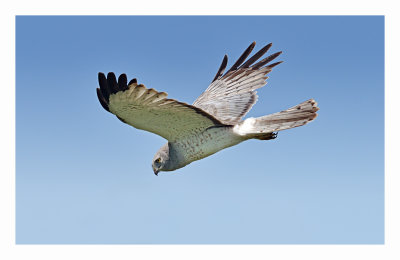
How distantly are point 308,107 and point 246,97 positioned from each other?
1439mm

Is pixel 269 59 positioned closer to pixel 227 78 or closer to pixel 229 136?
pixel 227 78

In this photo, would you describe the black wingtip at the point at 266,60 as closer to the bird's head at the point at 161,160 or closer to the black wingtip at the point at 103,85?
the bird's head at the point at 161,160

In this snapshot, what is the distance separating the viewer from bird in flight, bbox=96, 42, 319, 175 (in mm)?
→ 5406

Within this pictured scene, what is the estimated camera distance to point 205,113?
600 centimetres

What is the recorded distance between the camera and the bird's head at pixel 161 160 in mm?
6742

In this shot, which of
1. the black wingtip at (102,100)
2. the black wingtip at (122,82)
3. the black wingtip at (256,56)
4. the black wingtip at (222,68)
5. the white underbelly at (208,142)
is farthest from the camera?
the black wingtip at (222,68)

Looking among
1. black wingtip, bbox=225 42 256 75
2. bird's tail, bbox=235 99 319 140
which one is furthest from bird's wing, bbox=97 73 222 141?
black wingtip, bbox=225 42 256 75

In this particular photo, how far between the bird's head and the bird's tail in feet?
3.59

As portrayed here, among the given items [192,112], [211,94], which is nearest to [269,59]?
[211,94]

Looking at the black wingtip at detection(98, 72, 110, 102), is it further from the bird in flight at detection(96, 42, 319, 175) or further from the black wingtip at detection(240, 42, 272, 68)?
the black wingtip at detection(240, 42, 272, 68)

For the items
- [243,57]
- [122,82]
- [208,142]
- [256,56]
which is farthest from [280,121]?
[122,82]

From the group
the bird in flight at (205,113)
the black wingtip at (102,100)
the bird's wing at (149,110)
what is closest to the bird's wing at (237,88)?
the bird in flight at (205,113)

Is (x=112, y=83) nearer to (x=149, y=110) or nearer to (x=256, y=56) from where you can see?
(x=149, y=110)

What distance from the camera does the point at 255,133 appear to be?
6.35 m
